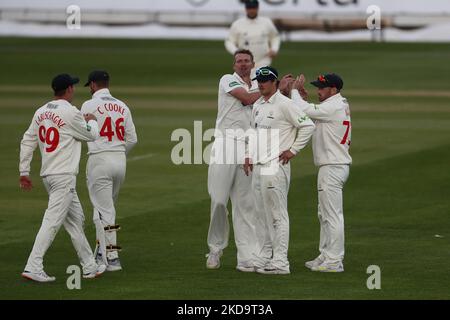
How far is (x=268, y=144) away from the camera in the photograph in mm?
14375

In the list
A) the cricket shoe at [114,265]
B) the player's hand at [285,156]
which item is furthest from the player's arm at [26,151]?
the player's hand at [285,156]

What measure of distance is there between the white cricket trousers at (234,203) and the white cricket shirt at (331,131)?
96cm

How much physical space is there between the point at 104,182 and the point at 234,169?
1539 mm

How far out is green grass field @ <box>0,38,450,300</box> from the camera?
1391 centimetres

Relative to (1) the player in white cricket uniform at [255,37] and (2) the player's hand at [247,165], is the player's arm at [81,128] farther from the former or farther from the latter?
(1) the player in white cricket uniform at [255,37]

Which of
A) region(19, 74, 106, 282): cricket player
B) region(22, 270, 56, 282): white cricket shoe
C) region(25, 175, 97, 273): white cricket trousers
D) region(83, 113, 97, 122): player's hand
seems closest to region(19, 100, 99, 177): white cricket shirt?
region(19, 74, 106, 282): cricket player

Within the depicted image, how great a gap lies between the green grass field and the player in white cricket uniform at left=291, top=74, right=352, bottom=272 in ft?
1.16

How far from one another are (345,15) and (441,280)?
109 ft

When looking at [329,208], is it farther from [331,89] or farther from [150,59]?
[150,59]

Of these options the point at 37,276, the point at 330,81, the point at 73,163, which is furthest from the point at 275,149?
the point at 37,276

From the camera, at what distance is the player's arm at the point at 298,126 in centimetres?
1424

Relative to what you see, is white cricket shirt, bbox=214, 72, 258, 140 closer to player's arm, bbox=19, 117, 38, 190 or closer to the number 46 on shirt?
the number 46 on shirt

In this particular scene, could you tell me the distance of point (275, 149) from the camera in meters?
14.3
